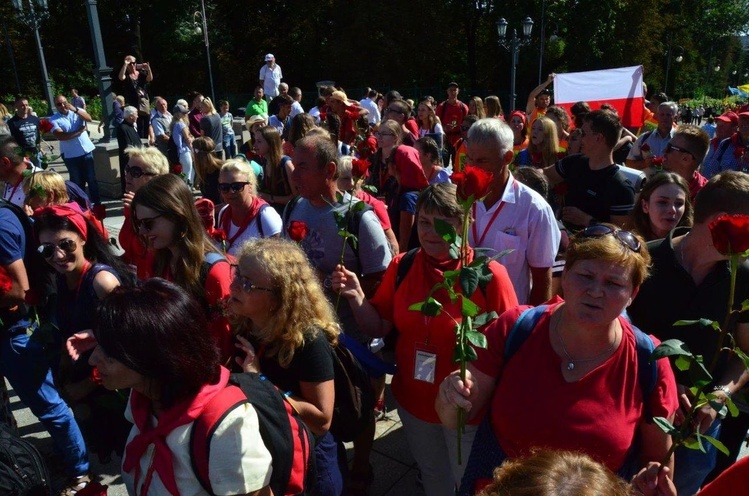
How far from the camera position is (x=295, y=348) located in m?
2.27

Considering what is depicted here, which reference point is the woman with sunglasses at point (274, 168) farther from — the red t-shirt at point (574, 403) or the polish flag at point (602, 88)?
the polish flag at point (602, 88)

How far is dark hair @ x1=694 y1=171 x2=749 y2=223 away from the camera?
2.35m

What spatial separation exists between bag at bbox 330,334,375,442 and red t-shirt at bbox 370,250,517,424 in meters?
0.25

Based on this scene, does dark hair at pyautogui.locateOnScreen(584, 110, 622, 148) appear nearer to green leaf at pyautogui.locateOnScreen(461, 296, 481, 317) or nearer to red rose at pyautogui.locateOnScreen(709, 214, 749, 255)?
red rose at pyautogui.locateOnScreen(709, 214, 749, 255)

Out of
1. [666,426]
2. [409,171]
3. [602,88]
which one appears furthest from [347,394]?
[602,88]

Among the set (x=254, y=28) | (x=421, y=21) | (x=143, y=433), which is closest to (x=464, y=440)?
(x=143, y=433)

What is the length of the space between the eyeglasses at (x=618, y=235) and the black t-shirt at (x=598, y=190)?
1952 millimetres

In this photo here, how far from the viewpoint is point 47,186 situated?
4.12 metres

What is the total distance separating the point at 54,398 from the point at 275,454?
2142 mm

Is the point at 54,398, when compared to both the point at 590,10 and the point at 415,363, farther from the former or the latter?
the point at 590,10

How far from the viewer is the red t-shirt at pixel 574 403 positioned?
184 centimetres

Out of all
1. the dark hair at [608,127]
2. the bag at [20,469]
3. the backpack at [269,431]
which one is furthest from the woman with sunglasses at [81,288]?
the dark hair at [608,127]

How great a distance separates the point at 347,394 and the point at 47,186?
9.83 ft

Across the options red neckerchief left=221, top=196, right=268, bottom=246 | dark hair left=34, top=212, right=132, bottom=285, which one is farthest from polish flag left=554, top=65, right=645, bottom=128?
dark hair left=34, top=212, right=132, bottom=285
